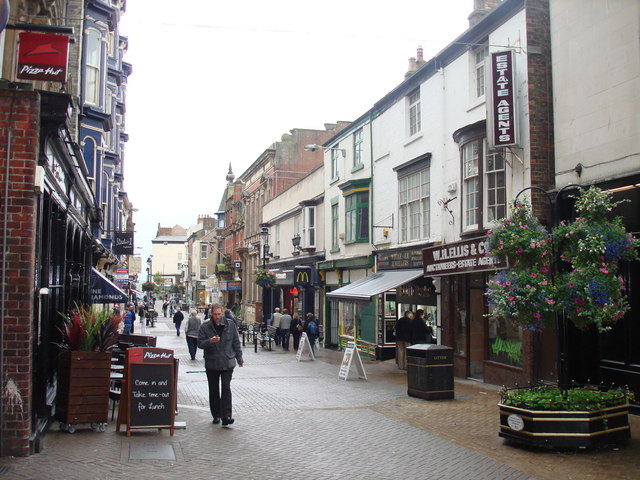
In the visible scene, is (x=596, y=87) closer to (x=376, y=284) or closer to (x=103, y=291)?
(x=376, y=284)

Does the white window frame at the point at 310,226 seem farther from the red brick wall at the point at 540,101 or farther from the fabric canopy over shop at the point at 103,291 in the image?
the red brick wall at the point at 540,101

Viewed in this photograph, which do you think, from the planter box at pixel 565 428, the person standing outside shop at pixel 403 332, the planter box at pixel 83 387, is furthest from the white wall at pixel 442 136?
the planter box at pixel 83 387

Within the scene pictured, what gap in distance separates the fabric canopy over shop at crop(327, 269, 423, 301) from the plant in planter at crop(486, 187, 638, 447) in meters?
8.78

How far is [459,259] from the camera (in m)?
15.5

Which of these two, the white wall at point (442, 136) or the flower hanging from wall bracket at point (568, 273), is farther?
the white wall at point (442, 136)

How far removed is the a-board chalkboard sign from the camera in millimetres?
9047

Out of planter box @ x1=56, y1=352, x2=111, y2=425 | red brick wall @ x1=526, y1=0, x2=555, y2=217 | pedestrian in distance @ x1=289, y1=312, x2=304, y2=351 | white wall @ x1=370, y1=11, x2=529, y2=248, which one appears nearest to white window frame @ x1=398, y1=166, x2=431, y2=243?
white wall @ x1=370, y1=11, x2=529, y2=248

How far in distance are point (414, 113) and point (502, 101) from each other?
256 inches

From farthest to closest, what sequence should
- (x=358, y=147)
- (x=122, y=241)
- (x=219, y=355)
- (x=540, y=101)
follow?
(x=122, y=241) → (x=358, y=147) → (x=540, y=101) → (x=219, y=355)

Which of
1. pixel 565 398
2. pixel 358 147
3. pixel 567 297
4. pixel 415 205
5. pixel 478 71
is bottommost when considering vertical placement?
pixel 565 398

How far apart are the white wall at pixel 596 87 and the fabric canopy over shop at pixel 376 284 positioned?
6.43 meters

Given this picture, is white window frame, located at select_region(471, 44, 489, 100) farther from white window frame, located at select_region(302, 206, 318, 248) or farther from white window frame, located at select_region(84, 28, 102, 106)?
white window frame, located at select_region(302, 206, 318, 248)

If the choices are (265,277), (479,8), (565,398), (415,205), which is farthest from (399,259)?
(265,277)

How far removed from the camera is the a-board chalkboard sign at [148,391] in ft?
29.7
